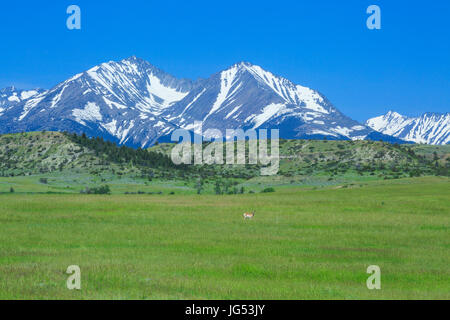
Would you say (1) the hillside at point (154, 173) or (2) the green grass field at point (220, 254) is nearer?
(2) the green grass field at point (220, 254)

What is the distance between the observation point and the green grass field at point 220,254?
64.8ft

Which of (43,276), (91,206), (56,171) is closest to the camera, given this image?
(43,276)

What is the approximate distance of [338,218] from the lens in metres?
48.0

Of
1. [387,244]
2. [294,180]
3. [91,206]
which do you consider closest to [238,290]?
[387,244]

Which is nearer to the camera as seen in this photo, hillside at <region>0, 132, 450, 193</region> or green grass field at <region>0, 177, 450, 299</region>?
green grass field at <region>0, 177, 450, 299</region>

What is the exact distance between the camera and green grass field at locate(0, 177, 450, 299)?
1975 centimetres

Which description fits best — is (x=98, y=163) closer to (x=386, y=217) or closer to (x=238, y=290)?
(x=386, y=217)

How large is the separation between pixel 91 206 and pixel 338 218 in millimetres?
24505

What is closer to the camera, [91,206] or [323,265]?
[323,265]

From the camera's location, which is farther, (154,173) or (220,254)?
(154,173)

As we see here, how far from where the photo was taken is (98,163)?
18562 centimetres

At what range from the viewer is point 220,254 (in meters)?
28.8

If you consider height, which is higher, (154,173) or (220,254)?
(154,173)
